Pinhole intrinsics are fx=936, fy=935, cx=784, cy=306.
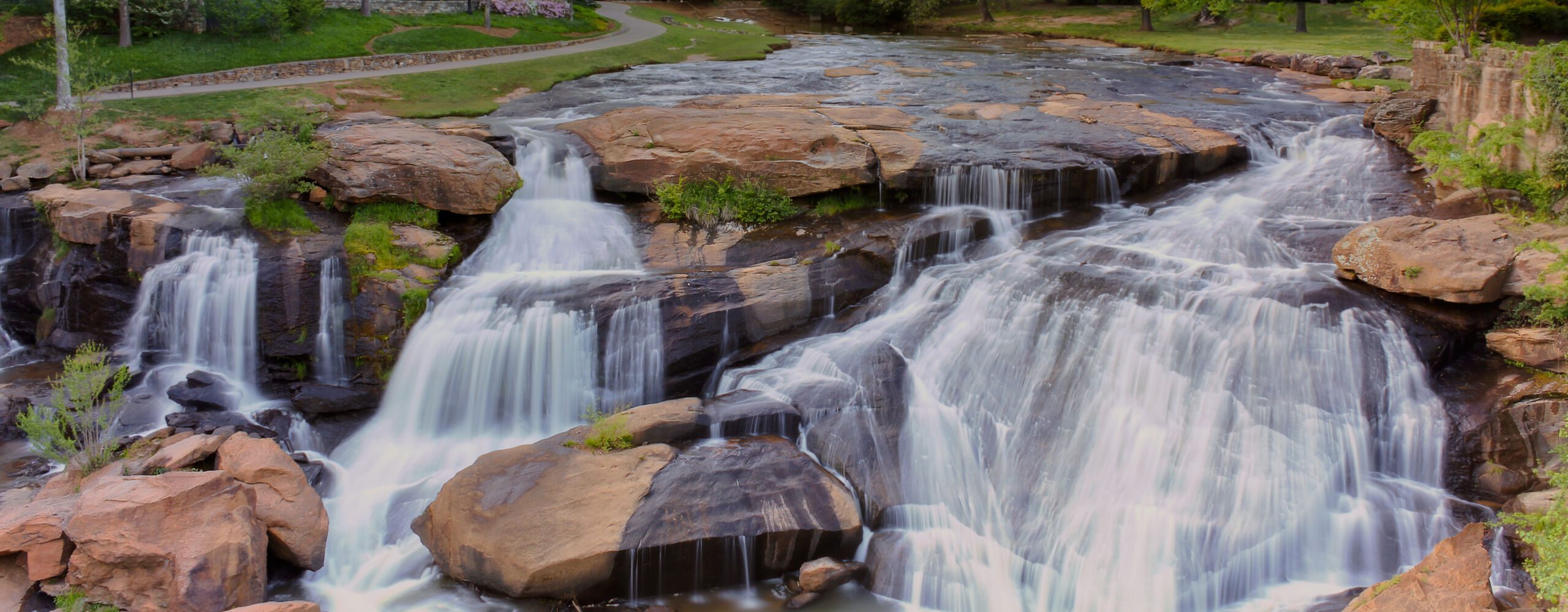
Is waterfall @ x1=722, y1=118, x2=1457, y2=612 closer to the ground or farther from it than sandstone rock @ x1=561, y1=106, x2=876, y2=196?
closer to the ground

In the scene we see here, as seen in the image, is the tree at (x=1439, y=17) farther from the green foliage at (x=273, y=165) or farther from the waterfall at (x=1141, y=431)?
the green foliage at (x=273, y=165)

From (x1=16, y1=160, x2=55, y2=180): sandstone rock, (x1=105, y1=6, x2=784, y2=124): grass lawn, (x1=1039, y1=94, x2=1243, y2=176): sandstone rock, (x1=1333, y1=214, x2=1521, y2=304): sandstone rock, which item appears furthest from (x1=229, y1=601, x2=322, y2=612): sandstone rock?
(x1=1039, y1=94, x2=1243, y2=176): sandstone rock

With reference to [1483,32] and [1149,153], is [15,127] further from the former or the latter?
[1483,32]

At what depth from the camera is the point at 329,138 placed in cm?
1656

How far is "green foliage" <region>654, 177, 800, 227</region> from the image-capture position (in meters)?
16.2

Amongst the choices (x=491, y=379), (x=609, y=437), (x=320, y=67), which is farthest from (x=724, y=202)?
(x=320, y=67)

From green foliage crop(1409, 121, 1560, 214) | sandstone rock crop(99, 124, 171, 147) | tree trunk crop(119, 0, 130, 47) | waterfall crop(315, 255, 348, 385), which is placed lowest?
waterfall crop(315, 255, 348, 385)

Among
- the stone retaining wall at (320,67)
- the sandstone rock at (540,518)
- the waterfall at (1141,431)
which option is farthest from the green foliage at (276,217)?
the stone retaining wall at (320,67)

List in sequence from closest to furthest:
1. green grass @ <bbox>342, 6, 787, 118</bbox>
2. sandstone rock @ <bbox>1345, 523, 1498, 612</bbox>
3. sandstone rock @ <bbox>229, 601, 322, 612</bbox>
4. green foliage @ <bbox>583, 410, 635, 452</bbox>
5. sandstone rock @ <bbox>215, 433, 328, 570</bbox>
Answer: sandstone rock @ <bbox>1345, 523, 1498, 612</bbox> < sandstone rock @ <bbox>229, 601, 322, 612</bbox> < sandstone rock @ <bbox>215, 433, 328, 570</bbox> < green foliage @ <bbox>583, 410, 635, 452</bbox> < green grass @ <bbox>342, 6, 787, 118</bbox>

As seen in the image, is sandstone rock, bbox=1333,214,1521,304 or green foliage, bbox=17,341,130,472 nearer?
green foliage, bbox=17,341,130,472

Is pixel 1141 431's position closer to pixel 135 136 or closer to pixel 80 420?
pixel 80 420

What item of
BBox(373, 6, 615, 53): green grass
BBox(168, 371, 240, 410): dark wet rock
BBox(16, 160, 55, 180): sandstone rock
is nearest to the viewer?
BBox(168, 371, 240, 410): dark wet rock

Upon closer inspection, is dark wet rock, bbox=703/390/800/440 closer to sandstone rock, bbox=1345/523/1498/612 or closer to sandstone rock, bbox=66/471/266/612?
sandstone rock, bbox=66/471/266/612

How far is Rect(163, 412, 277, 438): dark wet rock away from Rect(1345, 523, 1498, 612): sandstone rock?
510 inches
